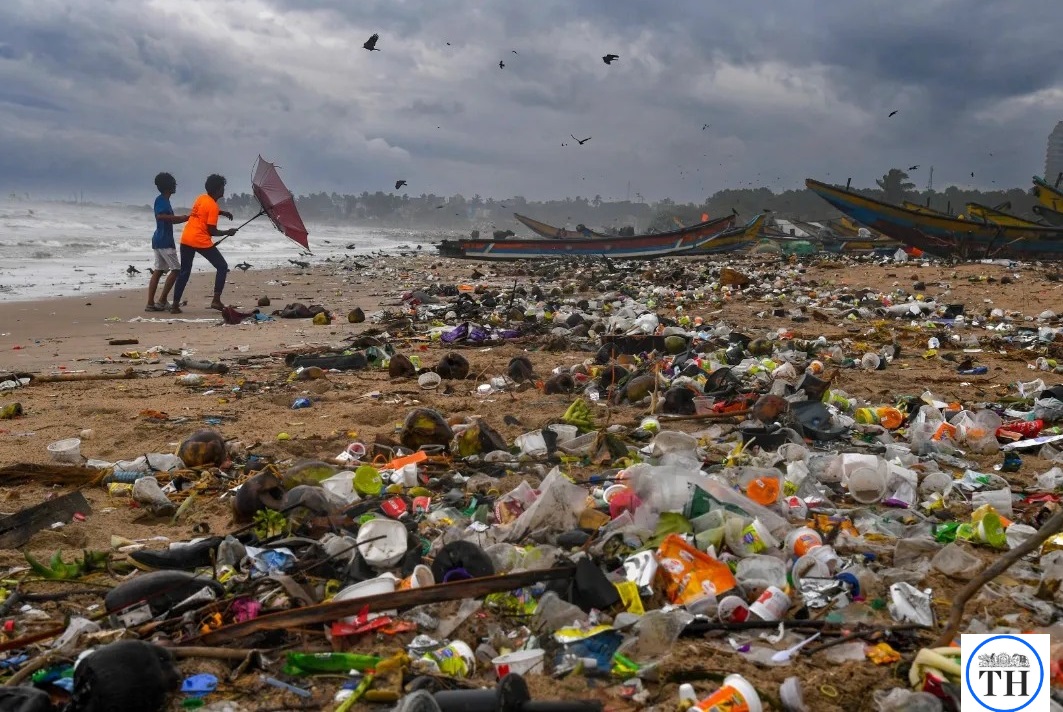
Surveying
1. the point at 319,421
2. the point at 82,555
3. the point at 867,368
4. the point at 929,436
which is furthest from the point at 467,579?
the point at 867,368

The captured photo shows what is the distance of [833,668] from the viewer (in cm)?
179

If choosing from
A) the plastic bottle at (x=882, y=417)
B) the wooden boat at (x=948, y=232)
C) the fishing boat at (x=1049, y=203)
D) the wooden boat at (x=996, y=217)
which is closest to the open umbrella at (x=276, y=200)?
the plastic bottle at (x=882, y=417)

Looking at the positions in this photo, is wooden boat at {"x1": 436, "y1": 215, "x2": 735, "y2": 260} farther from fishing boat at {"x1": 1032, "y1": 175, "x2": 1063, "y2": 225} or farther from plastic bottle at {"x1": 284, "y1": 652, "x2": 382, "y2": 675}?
plastic bottle at {"x1": 284, "y1": 652, "x2": 382, "y2": 675}

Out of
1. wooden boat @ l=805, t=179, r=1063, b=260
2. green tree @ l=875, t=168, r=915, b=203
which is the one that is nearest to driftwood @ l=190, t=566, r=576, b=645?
wooden boat @ l=805, t=179, r=1063, b=260

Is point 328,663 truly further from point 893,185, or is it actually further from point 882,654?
point 893,185

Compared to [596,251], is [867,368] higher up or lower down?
lower down

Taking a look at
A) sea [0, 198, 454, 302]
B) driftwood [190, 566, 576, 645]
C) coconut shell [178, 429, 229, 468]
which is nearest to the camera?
driftwood [190, 566, 576, 645]

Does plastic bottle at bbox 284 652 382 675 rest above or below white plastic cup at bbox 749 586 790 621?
below

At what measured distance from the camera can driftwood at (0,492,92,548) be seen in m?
2.52

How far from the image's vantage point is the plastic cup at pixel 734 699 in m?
1.59

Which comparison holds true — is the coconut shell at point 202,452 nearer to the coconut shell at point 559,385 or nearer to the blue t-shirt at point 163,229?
the coconut shell at point 559,385

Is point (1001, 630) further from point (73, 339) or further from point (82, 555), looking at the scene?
point (73, 339)

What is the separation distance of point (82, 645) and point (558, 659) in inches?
47.4

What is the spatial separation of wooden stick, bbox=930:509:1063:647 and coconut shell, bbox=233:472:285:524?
2.11 meters
